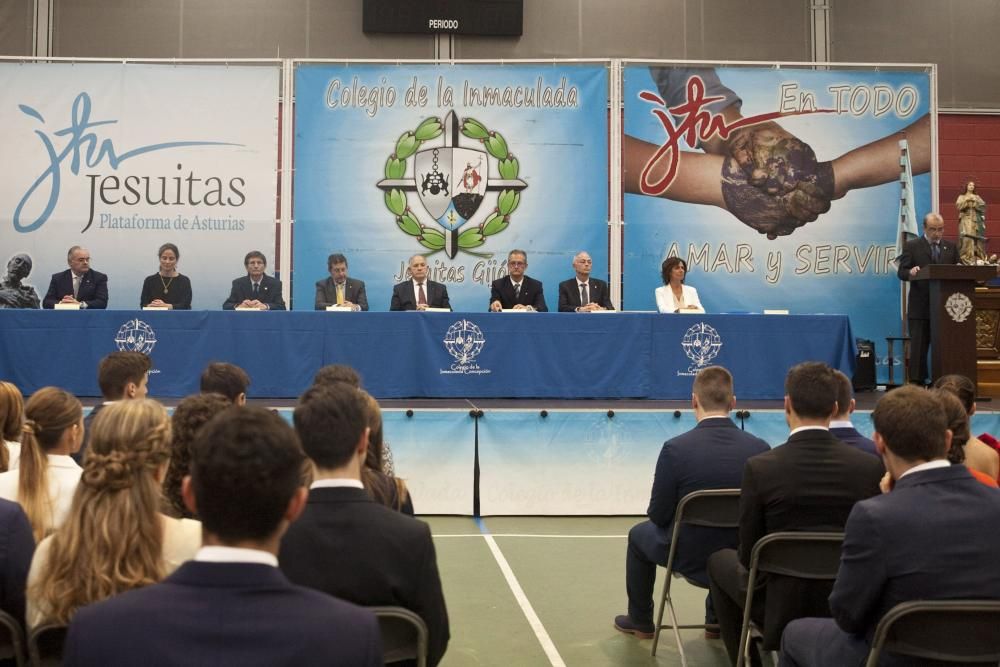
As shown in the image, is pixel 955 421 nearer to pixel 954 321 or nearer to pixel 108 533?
pixel 108 533

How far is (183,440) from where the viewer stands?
7.86 ft

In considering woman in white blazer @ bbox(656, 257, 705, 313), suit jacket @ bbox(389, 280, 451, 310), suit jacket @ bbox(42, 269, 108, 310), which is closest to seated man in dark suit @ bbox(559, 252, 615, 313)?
woman in white blazer @ bbox(656, 257, 705, 313)

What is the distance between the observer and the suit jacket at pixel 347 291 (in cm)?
871

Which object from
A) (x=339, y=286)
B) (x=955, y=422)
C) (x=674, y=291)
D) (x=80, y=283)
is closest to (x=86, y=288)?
(x=80, y=283)

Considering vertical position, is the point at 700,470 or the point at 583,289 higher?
the point at 583,289

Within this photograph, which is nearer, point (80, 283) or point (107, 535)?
point (107, 535)

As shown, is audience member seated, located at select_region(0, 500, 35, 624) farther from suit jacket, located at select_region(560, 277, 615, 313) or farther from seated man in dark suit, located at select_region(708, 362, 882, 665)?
suit jacket, located at select_region(560, 277, 615, 313)

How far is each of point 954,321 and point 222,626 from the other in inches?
297

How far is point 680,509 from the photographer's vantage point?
3285 millimetres

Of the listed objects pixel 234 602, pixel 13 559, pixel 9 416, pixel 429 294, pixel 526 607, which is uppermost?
pixel 429 294

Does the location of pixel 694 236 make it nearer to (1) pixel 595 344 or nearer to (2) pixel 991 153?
(1) pixel 595 344

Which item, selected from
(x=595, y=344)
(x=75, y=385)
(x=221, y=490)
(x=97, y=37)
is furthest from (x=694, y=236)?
(x=221, y=490)

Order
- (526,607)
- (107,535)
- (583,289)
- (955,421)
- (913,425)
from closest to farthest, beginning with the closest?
1. (107,535)
2. (913,425)
3. (955,421)
4. (526,607)
5. (583,289)

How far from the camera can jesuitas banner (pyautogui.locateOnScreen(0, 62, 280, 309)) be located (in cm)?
925
